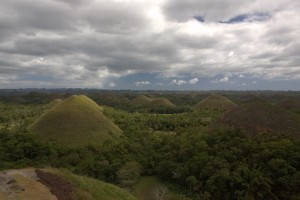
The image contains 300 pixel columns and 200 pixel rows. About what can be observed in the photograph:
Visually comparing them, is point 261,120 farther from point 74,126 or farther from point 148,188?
point 74,126

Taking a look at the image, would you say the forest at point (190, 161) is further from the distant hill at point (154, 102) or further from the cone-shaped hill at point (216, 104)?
the distant hill at point (154, 102)

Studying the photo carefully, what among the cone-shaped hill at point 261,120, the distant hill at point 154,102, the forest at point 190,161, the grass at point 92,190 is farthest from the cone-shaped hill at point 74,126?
the distant hill at point 154,102

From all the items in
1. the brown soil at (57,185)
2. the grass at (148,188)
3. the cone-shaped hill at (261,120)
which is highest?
the cone-shaped hill at (261,120)

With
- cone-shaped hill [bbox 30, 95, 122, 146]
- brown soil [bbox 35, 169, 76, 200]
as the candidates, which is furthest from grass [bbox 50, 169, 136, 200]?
cone-shaped hill [bbox 30, 95, 122, 146]

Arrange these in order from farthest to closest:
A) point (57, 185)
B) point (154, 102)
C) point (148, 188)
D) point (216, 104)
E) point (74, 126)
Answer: point (154, 102), point (216, 104), point (74, 126), point (148, 188), point (57, 185)

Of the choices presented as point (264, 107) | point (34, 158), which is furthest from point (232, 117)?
point (34, 158)

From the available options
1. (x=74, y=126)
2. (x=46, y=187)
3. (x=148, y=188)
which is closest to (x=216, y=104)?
(x=74, y=126)

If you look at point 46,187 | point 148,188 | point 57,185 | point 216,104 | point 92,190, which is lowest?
point 148,188
